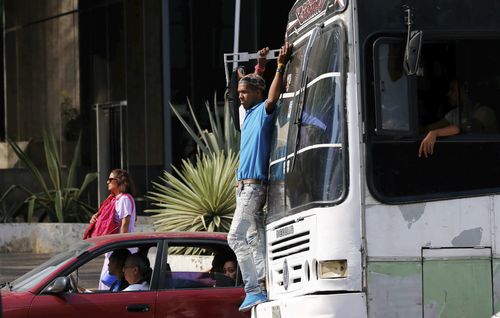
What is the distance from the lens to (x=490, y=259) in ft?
25.5

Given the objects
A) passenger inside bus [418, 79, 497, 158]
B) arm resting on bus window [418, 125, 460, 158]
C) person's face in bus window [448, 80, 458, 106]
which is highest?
person's face in bus window [448, 80, 458, 106]

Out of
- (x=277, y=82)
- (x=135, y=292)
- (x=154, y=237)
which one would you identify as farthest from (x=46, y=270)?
(x=277, y=82)

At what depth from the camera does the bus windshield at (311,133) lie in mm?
7949

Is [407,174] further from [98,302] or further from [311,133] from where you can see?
[98,302]

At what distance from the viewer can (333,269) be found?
7809 mm

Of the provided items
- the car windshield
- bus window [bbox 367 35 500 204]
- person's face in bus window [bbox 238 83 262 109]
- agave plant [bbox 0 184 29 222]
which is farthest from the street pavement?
bus window [bbox 367 35 500 204]

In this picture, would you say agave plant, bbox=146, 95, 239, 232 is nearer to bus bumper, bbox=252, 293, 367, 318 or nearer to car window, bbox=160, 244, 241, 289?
car window, bbox=160, 244, 241, 289

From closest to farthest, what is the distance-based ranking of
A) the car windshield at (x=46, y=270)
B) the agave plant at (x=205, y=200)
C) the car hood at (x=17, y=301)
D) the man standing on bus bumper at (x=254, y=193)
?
the man standing on bus bumper at (x=254, y=193), the car hood at (x=17, y=301), the car windshield at (x=46, y=270), the agave plant at (x=205, y=200)

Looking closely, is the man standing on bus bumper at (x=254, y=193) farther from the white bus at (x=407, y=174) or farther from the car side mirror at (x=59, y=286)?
the car side mirror at (x=59, y=286)

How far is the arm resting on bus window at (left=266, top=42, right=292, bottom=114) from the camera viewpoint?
903 cm

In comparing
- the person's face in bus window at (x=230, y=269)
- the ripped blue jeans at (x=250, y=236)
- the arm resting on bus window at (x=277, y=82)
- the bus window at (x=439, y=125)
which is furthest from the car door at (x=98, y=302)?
the bus window at (x=439, y=125)

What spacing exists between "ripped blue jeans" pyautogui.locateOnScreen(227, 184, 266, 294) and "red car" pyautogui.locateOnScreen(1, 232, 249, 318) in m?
1.28

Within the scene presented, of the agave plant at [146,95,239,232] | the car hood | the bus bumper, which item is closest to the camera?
the bus bumper

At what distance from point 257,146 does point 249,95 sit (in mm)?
452
